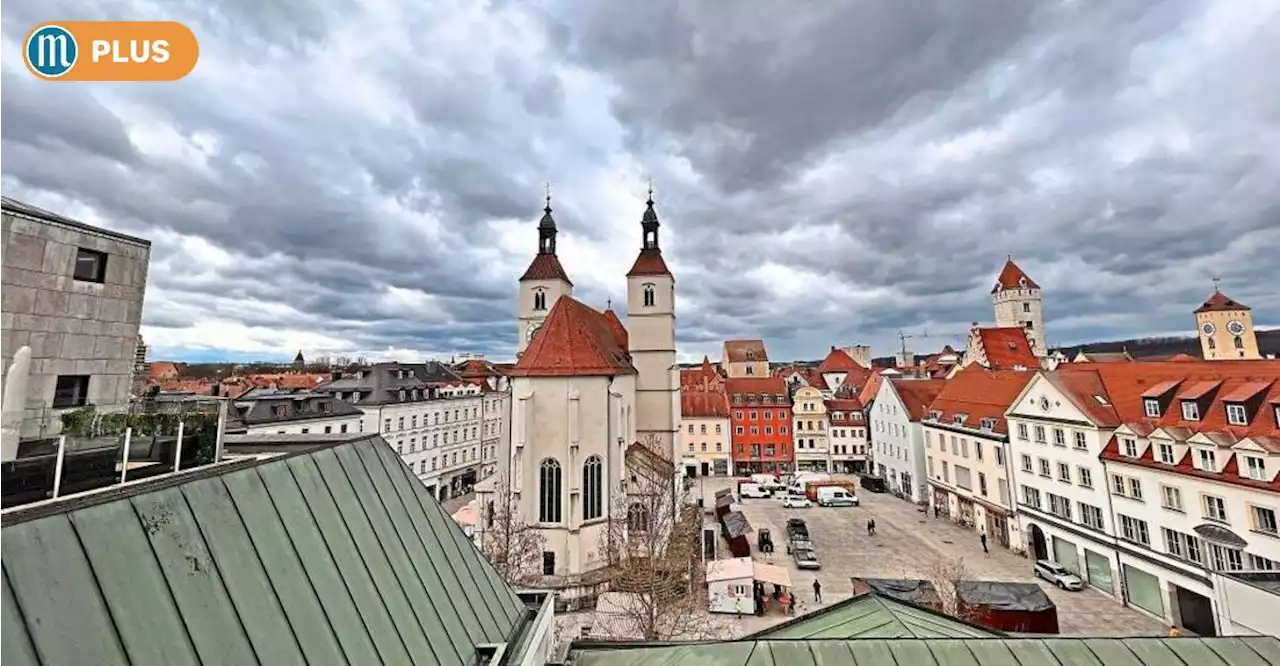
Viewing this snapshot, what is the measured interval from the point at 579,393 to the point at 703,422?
121ft

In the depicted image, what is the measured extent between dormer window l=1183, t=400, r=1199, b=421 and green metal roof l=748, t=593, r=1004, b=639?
22437mm

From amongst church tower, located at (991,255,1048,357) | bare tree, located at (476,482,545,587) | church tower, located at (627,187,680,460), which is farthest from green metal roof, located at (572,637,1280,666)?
church tower, located at (991,255,1048,357)

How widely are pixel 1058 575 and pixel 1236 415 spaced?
37.4 feet

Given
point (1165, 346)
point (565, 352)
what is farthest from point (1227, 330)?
point (565, 352)

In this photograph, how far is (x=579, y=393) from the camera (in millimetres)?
28578

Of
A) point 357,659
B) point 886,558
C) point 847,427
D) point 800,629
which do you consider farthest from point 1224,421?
point 847,427

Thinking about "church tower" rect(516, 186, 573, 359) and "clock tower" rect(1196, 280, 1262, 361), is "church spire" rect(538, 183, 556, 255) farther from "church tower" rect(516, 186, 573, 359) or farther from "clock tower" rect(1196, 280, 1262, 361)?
"clock tower" rect(1196, 280, 1262, 361)

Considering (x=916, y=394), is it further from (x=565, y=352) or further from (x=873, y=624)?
(x=873, y=624)

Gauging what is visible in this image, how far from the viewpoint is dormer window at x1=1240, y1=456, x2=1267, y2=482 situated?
20.2 meters

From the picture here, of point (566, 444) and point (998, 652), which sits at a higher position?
point (566, 444)

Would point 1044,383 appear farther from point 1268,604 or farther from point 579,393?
point 579,393

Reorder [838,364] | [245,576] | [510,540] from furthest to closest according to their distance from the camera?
[838,364], [510,540], [245,576]

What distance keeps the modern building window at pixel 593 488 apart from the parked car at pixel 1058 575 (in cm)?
2405

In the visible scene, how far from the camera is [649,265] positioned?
4175cm
